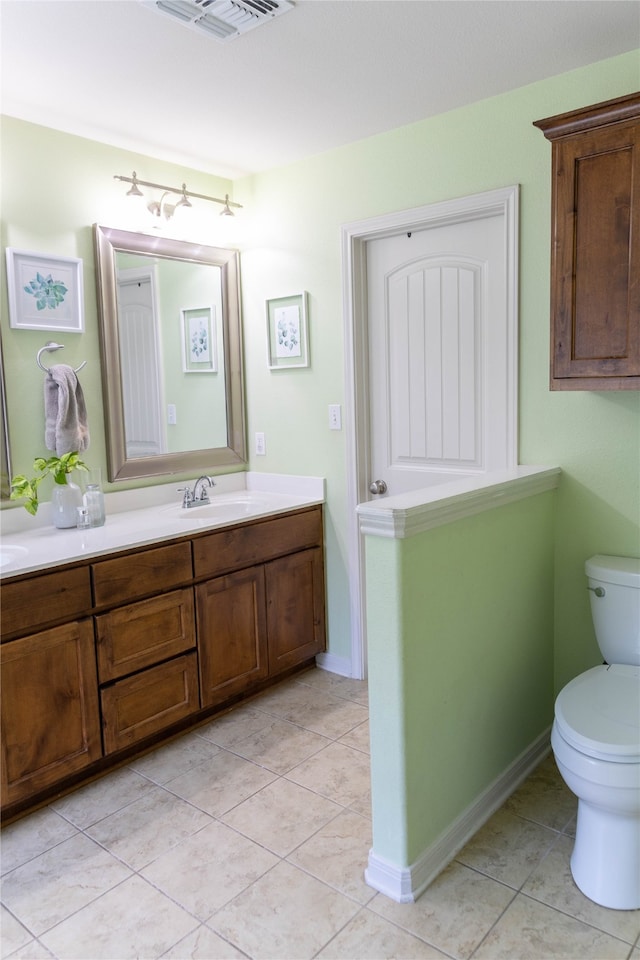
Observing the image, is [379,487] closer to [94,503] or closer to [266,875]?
[94,503]

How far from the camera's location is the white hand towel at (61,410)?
2639 mm

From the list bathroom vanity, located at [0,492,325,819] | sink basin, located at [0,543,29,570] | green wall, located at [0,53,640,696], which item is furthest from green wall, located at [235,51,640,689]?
sink basin, located at [0,543,29,570]

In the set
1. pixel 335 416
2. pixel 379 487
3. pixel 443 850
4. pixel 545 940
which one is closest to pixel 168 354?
pixel 335 416

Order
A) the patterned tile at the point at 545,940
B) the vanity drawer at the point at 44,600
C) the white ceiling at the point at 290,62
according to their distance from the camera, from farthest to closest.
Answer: the vanity drawer at the point at 44,600 < the white ceiling at the point at 290,62 < the patterned tile at the point at 545,940

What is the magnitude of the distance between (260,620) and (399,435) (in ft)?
3.30

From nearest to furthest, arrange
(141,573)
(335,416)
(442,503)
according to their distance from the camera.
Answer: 1. (442,503)
2. (141,573)
3. (335,416)

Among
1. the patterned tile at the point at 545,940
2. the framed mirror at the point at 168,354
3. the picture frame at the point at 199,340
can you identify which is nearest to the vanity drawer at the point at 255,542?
the framed mirror at the point at 168,354

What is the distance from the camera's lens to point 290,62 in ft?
7.19

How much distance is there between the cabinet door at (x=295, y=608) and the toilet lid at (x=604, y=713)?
135cm

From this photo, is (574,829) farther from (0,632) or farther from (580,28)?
(580,28)

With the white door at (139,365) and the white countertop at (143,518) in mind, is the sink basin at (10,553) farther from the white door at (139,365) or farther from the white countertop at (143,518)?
the white door at (139,365)

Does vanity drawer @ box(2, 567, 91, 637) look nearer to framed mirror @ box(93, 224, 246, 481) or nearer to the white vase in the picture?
the white vase

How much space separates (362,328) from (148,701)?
5.81ft

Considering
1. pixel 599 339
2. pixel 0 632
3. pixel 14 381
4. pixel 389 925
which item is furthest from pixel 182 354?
pixel 389 925
